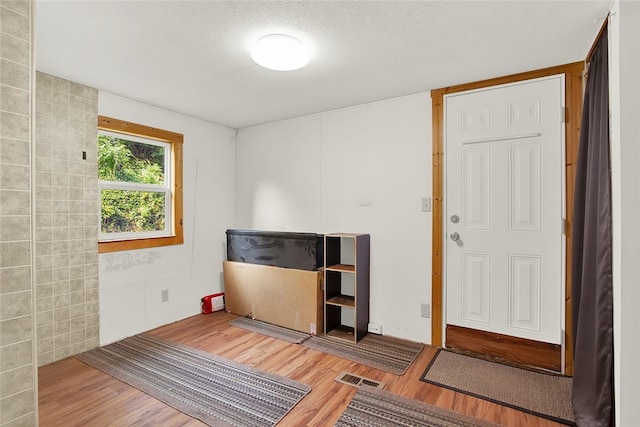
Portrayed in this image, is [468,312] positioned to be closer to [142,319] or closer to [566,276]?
[566,276]

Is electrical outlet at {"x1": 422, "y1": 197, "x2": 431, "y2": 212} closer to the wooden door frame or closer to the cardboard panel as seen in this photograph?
the wooden door frame

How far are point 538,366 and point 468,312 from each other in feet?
1.89

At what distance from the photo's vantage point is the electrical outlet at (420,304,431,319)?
279 centimetres

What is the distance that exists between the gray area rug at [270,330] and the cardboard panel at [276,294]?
0.17 ft

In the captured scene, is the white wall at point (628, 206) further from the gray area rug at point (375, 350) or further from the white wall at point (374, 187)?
the white wall at point (374, 187)

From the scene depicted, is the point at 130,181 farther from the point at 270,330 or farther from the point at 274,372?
the point at 274,372

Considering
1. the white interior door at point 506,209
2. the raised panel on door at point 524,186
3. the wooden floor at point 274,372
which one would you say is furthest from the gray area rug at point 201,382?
the raised panel on door at point 524,186

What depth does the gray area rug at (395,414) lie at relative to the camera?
178 centimetres

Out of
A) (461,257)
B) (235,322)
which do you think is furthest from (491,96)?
(235,322)

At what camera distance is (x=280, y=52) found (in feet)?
6.36

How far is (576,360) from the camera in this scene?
5.99 feet

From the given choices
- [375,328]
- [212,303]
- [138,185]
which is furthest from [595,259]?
[138,185]

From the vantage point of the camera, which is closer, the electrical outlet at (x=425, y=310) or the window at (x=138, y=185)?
the electrical outlet at (x=425, y=310)

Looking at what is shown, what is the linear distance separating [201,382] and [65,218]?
1.71m
